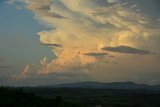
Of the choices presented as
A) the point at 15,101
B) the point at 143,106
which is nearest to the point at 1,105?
the point at 15,101

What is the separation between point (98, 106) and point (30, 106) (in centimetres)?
10098

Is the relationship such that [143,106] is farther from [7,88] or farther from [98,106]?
[7,88]

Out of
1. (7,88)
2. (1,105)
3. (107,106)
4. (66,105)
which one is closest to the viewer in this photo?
(1,105)

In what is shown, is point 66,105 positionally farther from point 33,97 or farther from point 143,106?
point 143,106

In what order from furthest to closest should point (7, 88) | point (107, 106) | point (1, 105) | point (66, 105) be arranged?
point (107, 106) → point (7, 88) → point (66, 105) → point (1, 105)

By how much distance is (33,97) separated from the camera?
361 feet

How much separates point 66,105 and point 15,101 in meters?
14.9

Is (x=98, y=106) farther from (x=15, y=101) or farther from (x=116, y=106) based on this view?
(x=15, y=101)

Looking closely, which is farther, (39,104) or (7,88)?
(7,88)

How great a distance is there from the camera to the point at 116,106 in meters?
194

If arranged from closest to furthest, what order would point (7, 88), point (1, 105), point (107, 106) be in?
point (1, 105) → point (7, 88) → point (107, 106)

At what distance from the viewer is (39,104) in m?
102

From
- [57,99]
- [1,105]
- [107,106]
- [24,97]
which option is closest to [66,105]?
[57,99]

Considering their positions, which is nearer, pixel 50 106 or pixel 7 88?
pixel 50 106
